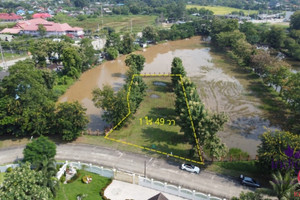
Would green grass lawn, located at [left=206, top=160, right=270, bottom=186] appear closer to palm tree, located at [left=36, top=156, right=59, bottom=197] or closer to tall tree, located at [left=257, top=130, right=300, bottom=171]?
tall tree, located at [left=257, top=130, right=300, bottom=171]

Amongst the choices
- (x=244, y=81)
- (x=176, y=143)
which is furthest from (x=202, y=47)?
(x=176, y=143)

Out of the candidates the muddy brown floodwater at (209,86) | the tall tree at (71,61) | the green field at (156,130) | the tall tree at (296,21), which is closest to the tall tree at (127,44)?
the muddy brown floodwater at (209,86)

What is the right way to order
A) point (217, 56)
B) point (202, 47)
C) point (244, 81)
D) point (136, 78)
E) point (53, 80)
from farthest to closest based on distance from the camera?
1. point (202, 47)
2. point (217, 56)
3. point (244, 81)
4. point (53, 80)
5. point (136, 78)

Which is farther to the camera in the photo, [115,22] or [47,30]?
[115,22]

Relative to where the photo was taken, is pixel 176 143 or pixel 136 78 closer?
pixel 176 143

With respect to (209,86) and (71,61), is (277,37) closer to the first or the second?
(209,86)

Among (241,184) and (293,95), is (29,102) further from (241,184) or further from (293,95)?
(293,95)

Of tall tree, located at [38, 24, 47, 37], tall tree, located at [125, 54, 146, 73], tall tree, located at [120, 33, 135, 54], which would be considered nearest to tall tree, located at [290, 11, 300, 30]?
tall tree, located at [120, 33, 135, 54]

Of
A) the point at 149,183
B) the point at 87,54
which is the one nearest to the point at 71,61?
the point at 87,54
